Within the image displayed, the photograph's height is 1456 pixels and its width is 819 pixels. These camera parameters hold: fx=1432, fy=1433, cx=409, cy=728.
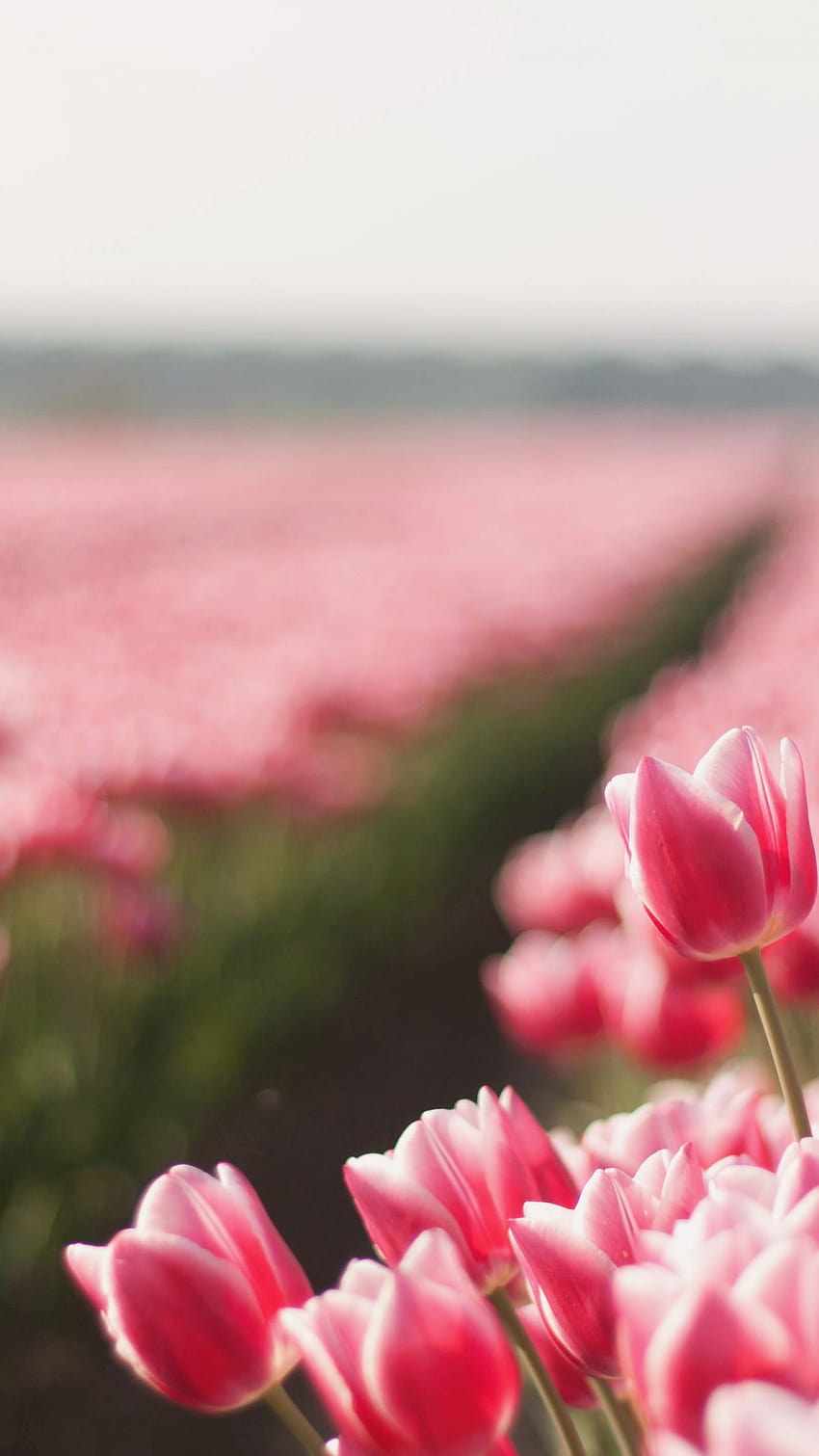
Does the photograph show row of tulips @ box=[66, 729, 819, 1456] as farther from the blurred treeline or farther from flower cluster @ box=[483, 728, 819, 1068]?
the blurred treeline

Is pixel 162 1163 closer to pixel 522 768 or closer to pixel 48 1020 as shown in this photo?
pixel 48 1020

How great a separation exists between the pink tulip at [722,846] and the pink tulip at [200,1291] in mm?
237

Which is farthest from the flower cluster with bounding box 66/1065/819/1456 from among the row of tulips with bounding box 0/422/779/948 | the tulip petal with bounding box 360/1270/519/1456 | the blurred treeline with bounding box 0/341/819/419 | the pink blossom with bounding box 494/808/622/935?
the blurred treeline with bounding box 0/341/819/419

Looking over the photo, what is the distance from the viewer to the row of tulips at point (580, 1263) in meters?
0.44

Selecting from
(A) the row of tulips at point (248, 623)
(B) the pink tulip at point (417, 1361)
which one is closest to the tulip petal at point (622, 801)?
(B) the pink tulip at point (417, 1361)

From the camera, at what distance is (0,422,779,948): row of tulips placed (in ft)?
8.05

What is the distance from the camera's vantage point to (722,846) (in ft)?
2.20

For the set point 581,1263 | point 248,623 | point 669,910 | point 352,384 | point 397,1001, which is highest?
point 352,384

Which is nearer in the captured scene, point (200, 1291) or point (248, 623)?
point (200, 1291)

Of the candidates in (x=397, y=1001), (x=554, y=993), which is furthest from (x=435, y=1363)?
(x=397, y=1001)

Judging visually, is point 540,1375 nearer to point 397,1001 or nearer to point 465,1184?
point 465,1184

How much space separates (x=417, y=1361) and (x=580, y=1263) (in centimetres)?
7

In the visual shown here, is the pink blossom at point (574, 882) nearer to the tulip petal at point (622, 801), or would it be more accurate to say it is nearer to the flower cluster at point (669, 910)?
the flower cluster at point (669, 910)

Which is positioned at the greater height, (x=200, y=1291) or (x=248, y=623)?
(x=248, y=623)
